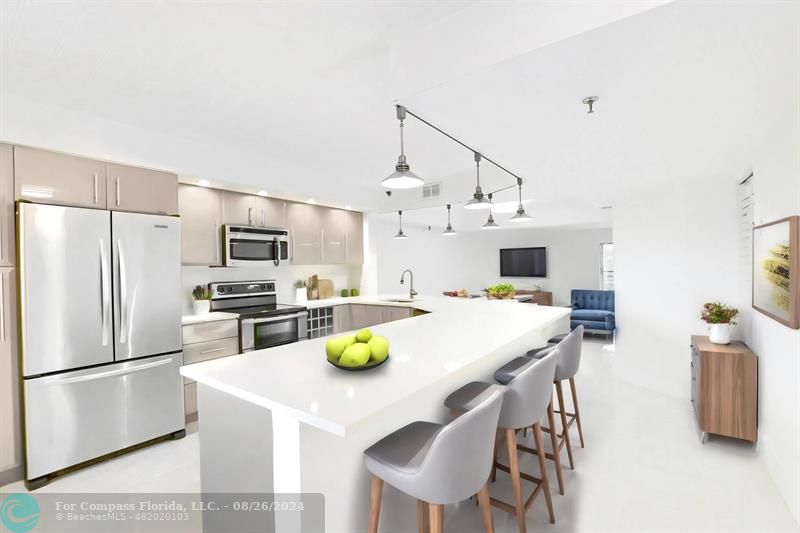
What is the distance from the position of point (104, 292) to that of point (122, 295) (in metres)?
0.11

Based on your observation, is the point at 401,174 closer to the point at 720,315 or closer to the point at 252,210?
the point at 252,210

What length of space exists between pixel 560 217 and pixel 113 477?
6901 mm

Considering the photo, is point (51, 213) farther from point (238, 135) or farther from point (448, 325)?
point (448, 325)

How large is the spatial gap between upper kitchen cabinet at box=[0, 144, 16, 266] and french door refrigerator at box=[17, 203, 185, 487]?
9 centimetres

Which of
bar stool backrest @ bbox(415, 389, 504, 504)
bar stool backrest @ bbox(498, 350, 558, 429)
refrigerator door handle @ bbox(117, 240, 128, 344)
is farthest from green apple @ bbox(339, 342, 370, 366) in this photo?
refrigerator door handle @ bbox(117, 240, 128, 344)

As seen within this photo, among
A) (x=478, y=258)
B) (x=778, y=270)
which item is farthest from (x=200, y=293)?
(x=478, y=258)

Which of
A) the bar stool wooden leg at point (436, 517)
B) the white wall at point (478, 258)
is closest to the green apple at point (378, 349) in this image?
the bar stool wooden leg at point (436, 517)

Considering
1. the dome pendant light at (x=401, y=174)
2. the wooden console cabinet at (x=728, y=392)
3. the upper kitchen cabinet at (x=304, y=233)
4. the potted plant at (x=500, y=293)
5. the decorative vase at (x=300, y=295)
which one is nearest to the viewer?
the dome pendant light at (x=401, y=174)

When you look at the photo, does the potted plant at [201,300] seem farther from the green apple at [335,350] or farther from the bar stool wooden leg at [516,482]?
the bar stool wooden leg at [516,482]

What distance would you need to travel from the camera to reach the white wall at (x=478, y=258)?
25.4ft

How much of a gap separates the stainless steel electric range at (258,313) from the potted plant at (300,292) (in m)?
0.36

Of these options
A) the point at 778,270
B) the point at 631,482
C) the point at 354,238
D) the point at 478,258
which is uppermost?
the point at 354,238

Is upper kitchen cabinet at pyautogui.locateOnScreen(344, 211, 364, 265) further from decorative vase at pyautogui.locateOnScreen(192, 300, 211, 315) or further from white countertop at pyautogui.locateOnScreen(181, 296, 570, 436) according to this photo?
white countertop at pyautogui.locateOnScreen(181, 296, 570, 436)

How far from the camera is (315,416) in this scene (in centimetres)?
117
